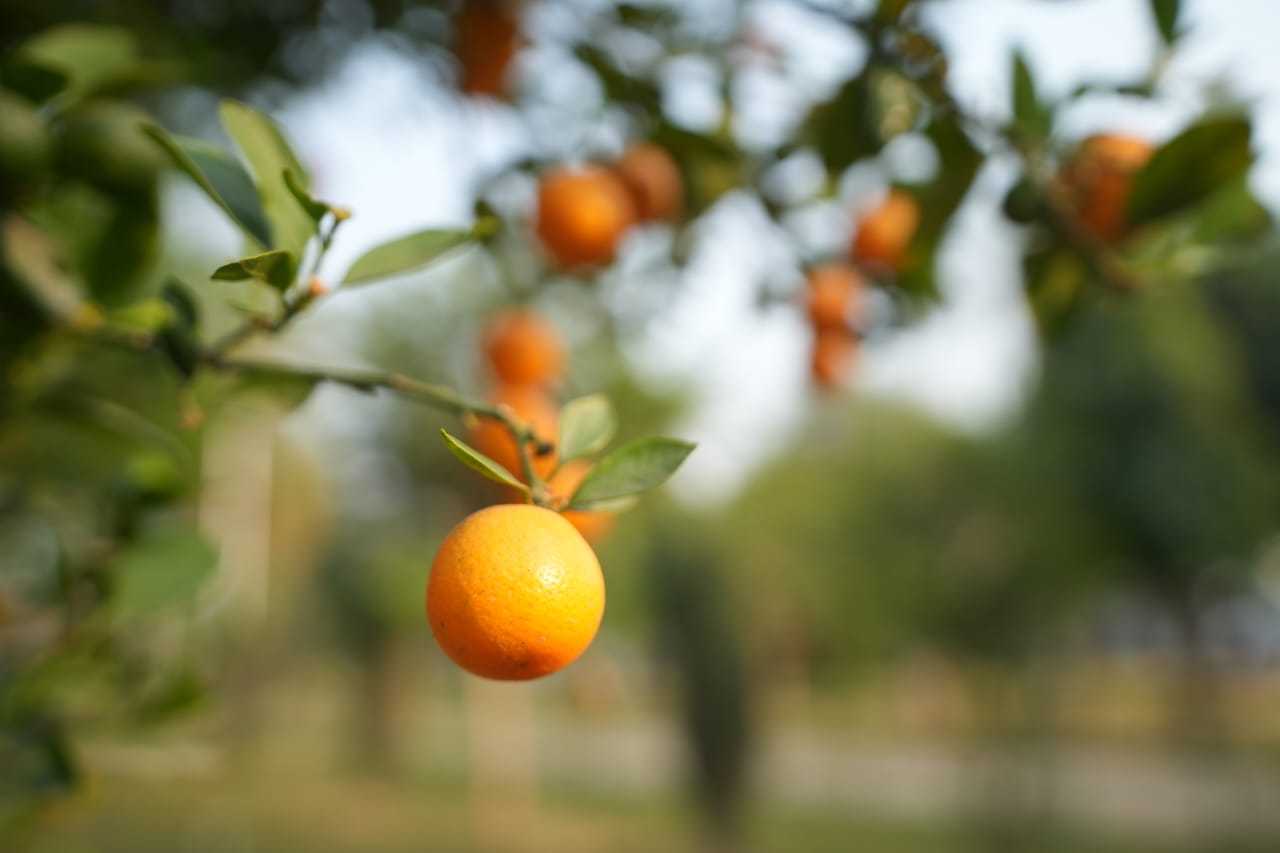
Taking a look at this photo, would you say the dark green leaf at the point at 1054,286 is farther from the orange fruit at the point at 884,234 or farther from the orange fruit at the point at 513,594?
the orange fruit at the point at 513,594

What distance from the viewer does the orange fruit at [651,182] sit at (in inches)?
41.8

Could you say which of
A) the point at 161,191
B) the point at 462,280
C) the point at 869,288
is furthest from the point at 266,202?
the point at 462,280

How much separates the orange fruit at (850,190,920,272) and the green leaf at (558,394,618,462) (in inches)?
23.3

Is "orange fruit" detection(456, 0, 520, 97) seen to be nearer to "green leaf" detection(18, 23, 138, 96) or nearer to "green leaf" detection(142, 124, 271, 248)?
"green leaf" detection(18, 23, 138, 96)

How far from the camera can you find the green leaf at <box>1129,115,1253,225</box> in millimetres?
671

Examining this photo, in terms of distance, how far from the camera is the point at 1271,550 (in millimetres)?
8656

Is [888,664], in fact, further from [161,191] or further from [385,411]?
[161,191]

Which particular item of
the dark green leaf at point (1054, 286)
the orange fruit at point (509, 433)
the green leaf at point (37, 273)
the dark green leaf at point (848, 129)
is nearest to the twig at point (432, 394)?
the orange fruit at point (509, 433)

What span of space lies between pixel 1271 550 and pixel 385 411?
24.8 feet

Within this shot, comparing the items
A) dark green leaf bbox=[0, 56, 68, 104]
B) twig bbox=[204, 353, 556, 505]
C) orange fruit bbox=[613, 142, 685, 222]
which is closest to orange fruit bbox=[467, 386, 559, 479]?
twig bbox=[204, 353, 556, 505]

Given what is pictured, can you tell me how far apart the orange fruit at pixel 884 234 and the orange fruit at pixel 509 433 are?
1.15ft

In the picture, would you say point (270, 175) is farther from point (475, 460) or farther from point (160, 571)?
point (160, 571)

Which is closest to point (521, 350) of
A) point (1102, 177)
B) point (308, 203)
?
point (1102, 177)

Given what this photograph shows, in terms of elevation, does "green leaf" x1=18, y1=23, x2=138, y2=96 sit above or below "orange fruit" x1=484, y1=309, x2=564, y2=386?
above
